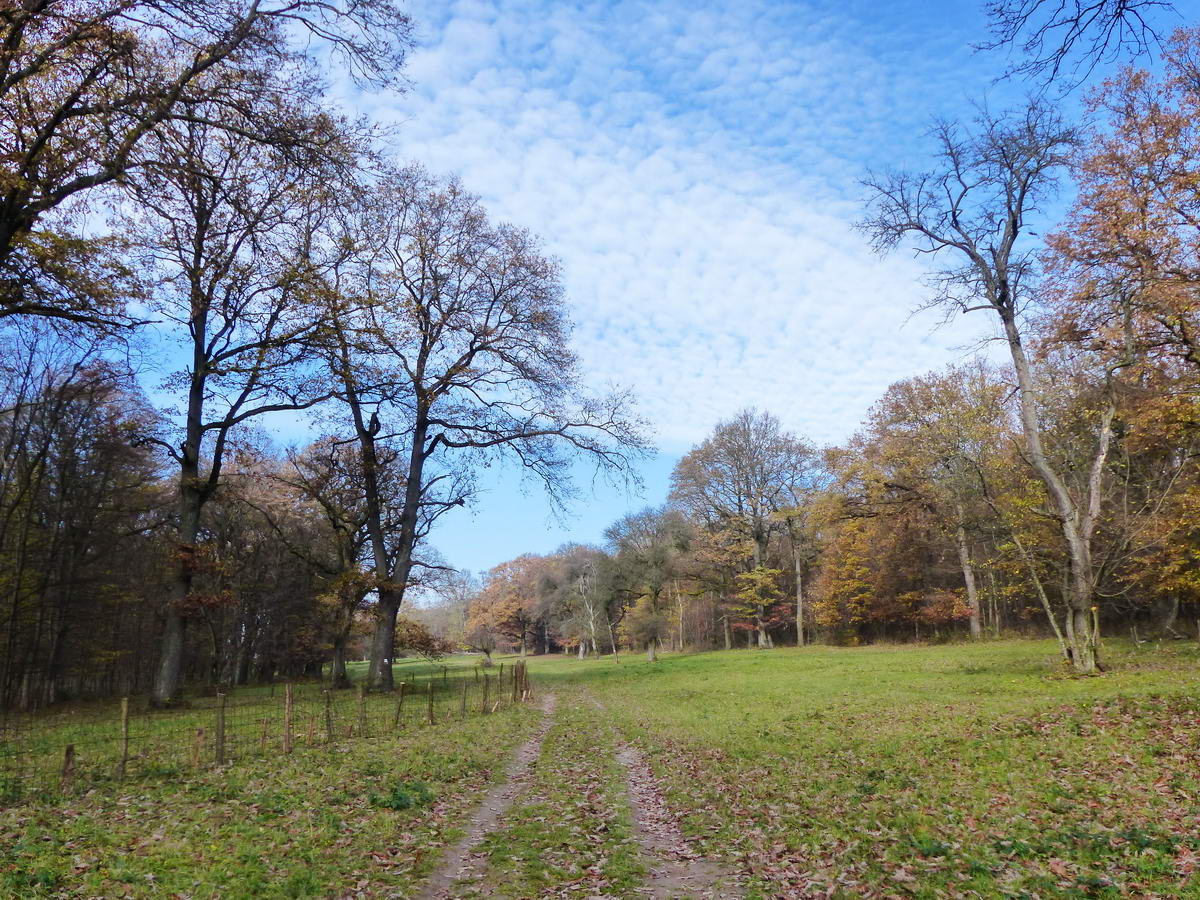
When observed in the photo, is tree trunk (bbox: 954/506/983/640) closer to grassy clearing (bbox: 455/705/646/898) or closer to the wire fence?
the wire fence

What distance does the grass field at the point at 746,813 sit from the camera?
562 centimetres

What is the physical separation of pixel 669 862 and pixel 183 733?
41.7ft

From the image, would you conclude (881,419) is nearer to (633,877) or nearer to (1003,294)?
(1003,294)

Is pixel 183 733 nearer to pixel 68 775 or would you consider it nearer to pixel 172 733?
pixel 172 733

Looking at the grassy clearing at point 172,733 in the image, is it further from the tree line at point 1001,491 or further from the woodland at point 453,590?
the tree line at point 1001,491

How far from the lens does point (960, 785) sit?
8.14 meters

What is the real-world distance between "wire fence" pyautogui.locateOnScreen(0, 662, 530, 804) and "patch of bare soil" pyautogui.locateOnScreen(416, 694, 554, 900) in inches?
165

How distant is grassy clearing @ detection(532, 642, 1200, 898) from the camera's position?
5539 mm

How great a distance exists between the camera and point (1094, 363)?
19.1 meters

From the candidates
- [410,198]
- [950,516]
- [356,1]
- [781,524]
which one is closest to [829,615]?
[781,524]

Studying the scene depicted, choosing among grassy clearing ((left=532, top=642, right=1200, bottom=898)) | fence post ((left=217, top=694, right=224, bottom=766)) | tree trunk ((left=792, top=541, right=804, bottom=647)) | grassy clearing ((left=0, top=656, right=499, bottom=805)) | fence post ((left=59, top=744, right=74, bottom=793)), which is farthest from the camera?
tree trunk ((left=792, top=541, right=804, bottom=647))

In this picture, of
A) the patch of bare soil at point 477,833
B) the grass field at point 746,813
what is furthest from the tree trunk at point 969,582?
the patch of bare soil at point 477,833

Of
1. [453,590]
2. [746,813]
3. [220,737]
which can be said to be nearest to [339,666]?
[453,590]

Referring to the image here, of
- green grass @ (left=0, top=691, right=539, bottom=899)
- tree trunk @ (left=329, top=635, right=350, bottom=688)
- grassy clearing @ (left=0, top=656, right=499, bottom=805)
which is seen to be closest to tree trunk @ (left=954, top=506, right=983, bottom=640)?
grassy clearing @ (left=0, top=656, right=499, bottom=805)
